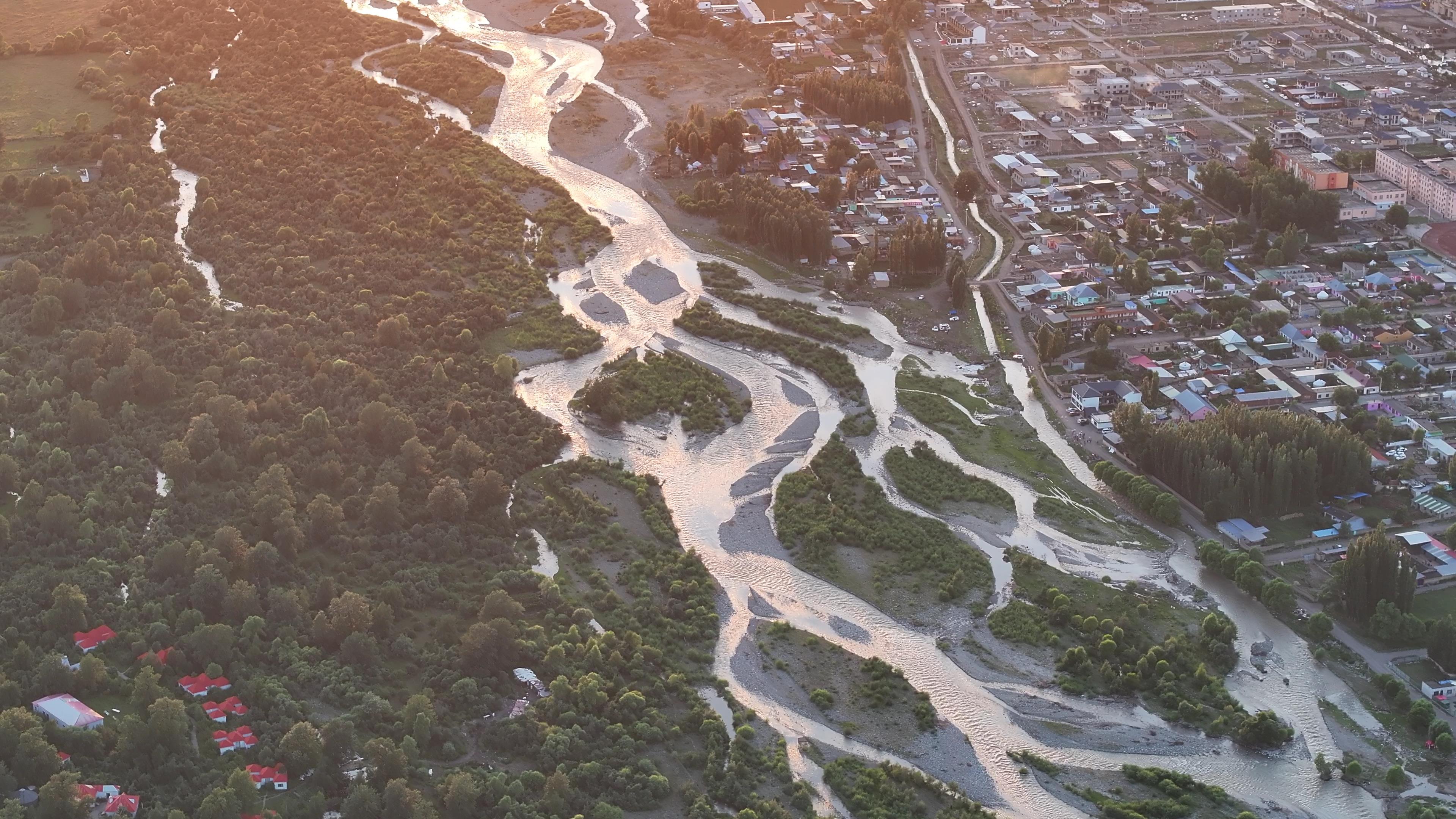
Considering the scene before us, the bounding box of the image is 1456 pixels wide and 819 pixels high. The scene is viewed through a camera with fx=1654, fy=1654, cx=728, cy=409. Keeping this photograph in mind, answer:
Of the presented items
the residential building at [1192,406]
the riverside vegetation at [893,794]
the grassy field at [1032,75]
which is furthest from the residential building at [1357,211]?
the riverside vegetation at [893,794]

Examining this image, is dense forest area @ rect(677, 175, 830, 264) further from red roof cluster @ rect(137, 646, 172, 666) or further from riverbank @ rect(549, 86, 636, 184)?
red roof cluster @ rect(137, 646, 172, 666)

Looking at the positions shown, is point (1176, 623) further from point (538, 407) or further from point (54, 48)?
point (54, 48)

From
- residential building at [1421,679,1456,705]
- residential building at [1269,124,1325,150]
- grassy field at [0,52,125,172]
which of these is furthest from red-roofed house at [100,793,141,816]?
residential building at [1269,124,1325,150]

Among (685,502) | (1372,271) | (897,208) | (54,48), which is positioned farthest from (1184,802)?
(54,48)

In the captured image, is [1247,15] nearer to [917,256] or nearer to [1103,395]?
[917,256]

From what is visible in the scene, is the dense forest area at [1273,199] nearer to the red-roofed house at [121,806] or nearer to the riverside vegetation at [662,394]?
the riverside vegetation at [662,394]
